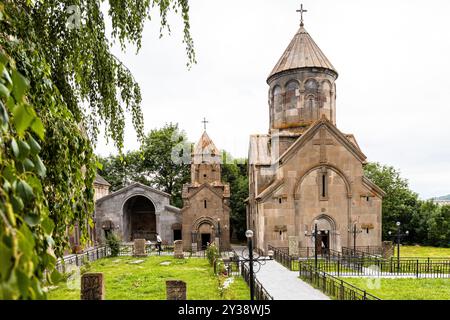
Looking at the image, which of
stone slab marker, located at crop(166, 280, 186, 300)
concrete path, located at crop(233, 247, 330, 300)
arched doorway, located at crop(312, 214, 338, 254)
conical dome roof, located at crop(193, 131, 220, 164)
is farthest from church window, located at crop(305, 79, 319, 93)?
stone slab marker, located at crop(166, 280, 186, 300)

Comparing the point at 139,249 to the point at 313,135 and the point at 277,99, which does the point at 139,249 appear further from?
the point at 277,99

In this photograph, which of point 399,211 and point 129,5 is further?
point 399,211

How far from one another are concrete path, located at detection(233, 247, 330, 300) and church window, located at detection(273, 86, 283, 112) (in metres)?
11.6

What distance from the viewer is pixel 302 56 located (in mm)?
22484

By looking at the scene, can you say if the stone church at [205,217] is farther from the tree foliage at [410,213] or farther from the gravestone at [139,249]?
the tree foliage at [410,213]

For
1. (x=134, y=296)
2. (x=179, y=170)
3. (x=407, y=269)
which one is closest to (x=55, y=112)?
(x=134, y=296)

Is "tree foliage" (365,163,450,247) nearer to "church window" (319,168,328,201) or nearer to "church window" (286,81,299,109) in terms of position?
"church window" (319,168,328,201)

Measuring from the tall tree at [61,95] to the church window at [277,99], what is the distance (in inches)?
733

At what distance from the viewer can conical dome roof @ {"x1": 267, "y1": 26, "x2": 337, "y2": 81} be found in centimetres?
2209

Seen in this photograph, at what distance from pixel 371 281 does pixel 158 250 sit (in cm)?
1581

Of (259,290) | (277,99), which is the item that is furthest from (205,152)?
(259,290)

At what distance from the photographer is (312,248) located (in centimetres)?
1933

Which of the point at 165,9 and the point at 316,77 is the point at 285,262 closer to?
the point at 316,77

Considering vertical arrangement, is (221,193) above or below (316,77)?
below
